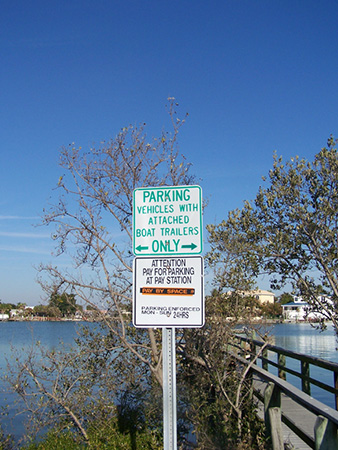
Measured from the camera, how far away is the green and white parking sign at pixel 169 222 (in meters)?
3.54

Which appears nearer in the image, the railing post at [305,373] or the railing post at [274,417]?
the railing post at [274,417]

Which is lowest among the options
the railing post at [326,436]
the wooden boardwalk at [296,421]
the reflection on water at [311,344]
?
the reflection on water at [311,344]

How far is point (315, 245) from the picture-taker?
13.3 m

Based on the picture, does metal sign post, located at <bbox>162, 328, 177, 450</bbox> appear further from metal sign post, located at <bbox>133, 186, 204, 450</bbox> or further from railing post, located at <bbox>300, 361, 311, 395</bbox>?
railing post, located at <bbox>300, 361, 311, 395</bbox>

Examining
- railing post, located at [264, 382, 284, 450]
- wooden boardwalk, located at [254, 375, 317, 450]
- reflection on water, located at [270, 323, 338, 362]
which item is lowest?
reflection on water, located at [270, 323, 338, 362]

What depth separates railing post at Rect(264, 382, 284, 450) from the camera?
15.8 feet

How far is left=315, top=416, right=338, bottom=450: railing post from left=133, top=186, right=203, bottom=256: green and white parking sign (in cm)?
149

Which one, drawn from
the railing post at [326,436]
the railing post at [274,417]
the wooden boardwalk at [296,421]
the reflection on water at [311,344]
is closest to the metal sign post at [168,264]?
the railing post at [326,436]

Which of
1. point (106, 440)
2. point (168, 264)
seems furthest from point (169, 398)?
point (106, 440)

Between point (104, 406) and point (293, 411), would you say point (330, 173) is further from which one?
point (104, 406)

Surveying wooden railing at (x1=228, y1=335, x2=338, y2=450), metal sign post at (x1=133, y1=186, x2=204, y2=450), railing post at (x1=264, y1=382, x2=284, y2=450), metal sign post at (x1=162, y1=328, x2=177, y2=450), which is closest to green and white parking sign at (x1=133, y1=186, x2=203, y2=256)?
metal sign post at (x1=133, y1=186, x2=204, y2=450)

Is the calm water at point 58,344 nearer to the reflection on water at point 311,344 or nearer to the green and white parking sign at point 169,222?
the reflection on water at point 311,344

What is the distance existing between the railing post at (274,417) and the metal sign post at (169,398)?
1.99 m

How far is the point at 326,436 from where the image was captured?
327 cm
